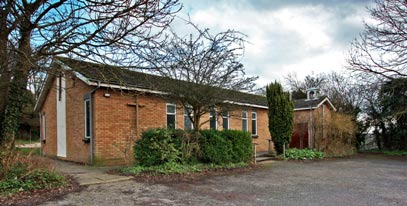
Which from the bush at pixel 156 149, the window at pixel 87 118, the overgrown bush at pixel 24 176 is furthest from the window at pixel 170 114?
the overgrown bush at pixel 24 176

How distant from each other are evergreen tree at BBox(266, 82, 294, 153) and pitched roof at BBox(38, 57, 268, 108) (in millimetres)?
4212

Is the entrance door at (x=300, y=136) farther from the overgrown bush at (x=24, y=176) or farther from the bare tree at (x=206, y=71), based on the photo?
the overgrown bush at (x=24, y=176)

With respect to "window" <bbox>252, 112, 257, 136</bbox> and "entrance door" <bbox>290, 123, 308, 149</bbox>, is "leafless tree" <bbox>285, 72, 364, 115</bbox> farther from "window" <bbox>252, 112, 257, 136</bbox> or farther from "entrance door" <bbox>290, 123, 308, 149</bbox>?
"window" <bbox>252, 112, 257, 136</bbox>

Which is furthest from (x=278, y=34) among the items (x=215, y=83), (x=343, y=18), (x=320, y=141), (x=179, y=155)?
(x=320, y=141)

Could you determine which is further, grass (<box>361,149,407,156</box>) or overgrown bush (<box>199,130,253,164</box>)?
grass (<box>361,149,407,156</box>)

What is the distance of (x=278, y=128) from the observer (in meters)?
15.9

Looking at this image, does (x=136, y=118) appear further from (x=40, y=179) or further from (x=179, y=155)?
(x=40, y=179)

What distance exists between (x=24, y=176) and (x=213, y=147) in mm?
6050

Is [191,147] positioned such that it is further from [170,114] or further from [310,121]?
[310,121]

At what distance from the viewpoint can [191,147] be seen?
10.7 metres

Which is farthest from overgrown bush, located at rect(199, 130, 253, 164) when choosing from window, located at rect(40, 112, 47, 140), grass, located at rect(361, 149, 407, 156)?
grass, located at rect(361, 149, 407, 156)

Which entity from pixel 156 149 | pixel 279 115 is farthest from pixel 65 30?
pixel 279 115

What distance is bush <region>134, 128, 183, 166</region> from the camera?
10039 mm

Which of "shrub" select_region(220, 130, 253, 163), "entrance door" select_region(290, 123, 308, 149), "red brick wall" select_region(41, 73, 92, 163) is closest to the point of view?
"shrub" select_region(220, 130, 253, 163)
